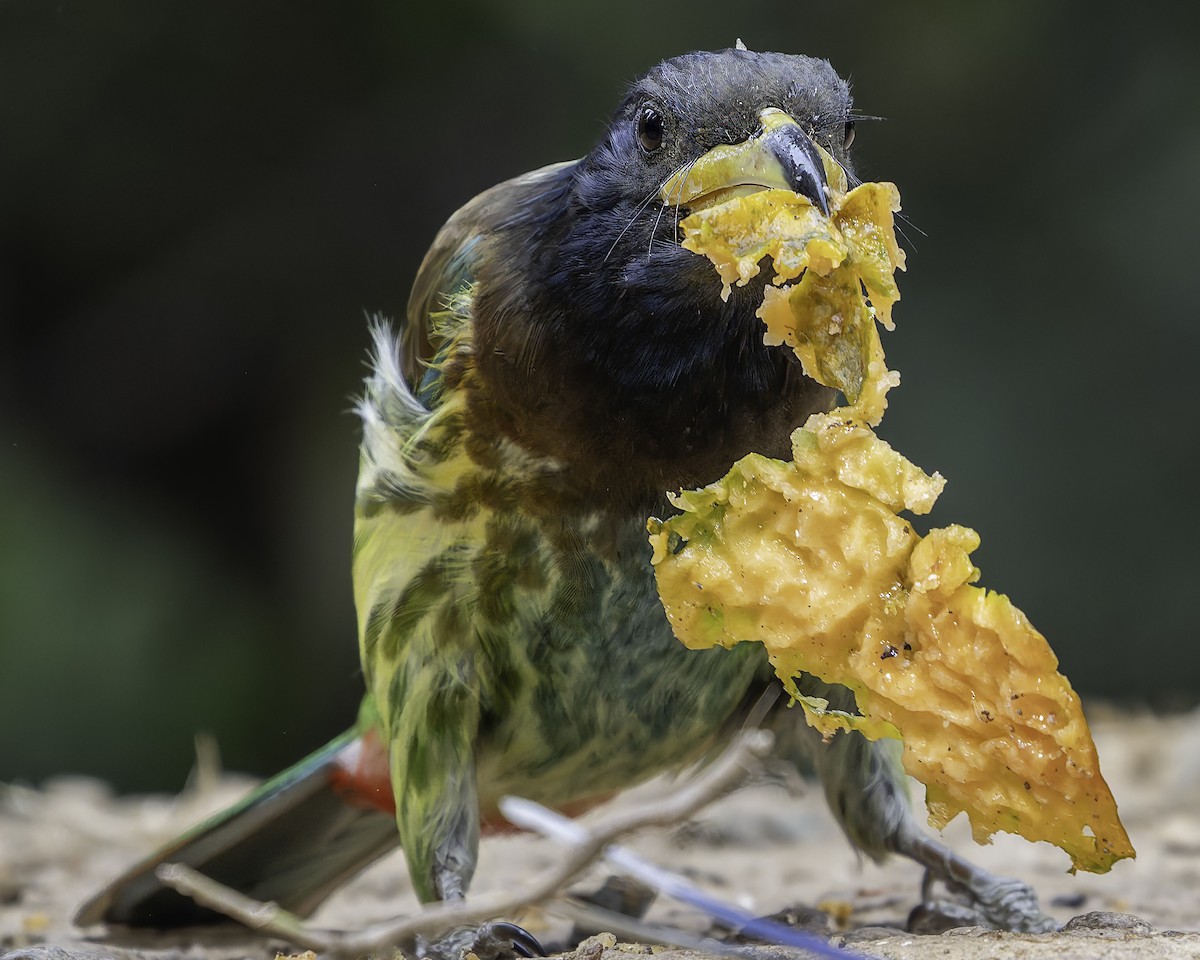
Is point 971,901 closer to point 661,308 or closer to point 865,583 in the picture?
point 865,583

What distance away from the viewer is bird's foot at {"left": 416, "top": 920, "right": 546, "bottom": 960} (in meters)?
3.46

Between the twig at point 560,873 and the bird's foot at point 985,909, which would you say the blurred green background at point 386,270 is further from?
the twig at point 560,873

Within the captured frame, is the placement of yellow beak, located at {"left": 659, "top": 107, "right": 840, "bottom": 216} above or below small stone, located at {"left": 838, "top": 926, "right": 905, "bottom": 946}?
above

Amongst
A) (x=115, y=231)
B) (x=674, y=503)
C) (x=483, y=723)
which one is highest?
(x=115, y=231)

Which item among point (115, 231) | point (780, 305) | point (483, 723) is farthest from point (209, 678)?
point (780, 305)

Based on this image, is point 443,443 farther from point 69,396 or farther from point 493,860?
point 69,396

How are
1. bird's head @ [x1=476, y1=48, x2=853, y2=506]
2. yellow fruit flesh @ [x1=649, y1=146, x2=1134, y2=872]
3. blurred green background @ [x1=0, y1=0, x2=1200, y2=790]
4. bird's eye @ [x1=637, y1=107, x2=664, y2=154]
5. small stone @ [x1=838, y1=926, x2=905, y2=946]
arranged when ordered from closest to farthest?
yellow fruit flesh @ [x1=649, y1=146, x2=1134, y2=872]
small stone @ [x1=838, y1=926, x2=905, y2=946]
bird's head @ [x1=476, y1=48, x2=853, y2=506]
bird's eye @ [x1=637, y1=107, x2=664, y2=154]
blurred green background @ [x1=0, y1=0, x2=1200, y2=790]

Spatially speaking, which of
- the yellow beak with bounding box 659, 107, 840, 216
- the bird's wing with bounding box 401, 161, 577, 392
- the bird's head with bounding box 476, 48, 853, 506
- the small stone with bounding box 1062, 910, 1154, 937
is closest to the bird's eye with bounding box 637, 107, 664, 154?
the bird's head with bounding box 476, 48, 853, 506

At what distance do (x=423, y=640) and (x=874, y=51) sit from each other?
519 centimetres

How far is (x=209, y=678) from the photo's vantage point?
739 centimetres

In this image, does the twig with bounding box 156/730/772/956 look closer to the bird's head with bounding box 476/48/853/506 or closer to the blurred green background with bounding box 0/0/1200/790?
the bird's head with bounding box 476/48/853/506

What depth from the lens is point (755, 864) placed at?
5.30 meters

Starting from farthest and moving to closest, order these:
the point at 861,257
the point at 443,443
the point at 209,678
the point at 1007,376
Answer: the point at 1007,376 → the point at 209,678 → the point at 443,443 → the point at 861,257

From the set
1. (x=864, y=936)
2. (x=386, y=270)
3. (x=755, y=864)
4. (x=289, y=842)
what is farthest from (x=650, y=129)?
(x=386, y=270)
